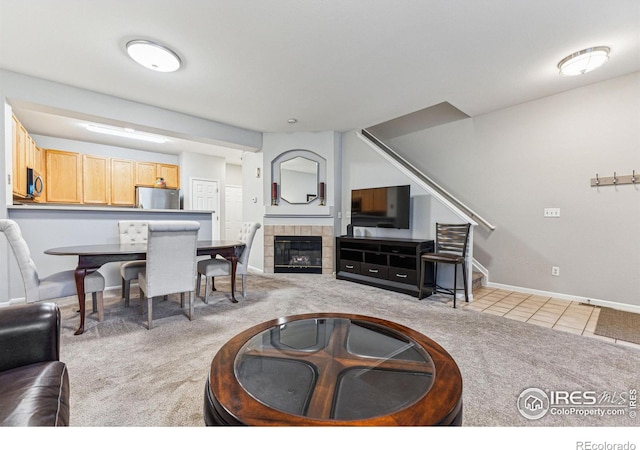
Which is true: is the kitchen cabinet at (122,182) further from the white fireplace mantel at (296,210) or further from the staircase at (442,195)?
the staircase at (442,195)

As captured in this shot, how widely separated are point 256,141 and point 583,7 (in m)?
4.26

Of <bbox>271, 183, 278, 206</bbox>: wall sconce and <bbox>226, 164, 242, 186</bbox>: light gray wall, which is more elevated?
<bbox>226, 164, 242, 186</bbox>: light gray wall

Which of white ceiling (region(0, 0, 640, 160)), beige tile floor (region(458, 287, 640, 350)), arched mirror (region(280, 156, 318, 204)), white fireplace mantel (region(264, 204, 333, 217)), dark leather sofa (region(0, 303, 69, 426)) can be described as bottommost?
beige tile floor (region(458, 287, 640, 350))

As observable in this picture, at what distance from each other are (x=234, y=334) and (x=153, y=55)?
104 inches

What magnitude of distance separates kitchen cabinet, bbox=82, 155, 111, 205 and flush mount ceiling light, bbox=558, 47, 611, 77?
294 inches

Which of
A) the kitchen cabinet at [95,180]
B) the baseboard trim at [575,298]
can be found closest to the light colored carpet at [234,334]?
the baseboard trim at [575,298]

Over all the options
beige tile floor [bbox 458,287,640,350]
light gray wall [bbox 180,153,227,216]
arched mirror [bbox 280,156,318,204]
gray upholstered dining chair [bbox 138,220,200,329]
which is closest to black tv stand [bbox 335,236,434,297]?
beige tile floor [bbox 458,287,640,350]

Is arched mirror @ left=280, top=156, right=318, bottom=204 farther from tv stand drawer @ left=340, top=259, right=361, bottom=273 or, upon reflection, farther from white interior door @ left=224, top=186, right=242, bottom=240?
white interior door @ left=224, top=186, right=242, bottom=240

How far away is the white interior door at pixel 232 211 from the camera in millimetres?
7223

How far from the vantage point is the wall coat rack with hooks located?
2893 millimetres

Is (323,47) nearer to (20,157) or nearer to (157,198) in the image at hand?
(20,157)

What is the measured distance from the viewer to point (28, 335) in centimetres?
110

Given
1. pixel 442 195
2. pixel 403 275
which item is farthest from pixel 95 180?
pixel 442 195

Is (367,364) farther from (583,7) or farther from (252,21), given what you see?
(583,7)
